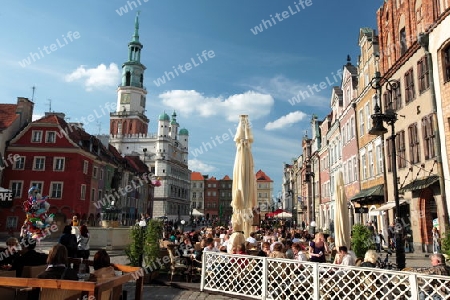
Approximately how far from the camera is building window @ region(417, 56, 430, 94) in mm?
17625

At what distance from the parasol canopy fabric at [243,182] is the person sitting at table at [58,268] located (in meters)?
7.69

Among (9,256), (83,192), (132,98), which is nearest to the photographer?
(9,256)

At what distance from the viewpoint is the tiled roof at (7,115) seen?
35.6 m

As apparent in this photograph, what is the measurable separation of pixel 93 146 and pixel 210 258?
121ft

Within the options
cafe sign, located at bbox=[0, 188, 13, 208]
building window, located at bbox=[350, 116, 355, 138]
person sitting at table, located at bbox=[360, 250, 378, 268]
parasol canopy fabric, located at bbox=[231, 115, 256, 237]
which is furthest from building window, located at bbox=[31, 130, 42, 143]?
person sitting at table, located at bbox=[360, 250, 378, 268]

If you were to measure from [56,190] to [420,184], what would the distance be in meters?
32.6

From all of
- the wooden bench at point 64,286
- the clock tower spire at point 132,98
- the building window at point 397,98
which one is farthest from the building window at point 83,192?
the clock tower spire at point 132,98

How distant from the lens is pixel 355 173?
28.4 metres

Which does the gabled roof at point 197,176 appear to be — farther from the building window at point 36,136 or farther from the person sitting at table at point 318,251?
the person sitting at table at point 318,251

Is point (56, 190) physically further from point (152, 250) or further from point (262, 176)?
point (262, 176)

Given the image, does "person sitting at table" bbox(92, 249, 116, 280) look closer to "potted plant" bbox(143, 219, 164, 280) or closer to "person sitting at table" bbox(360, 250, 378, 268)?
"potted plant" bbox(143, 219, 164, 280)

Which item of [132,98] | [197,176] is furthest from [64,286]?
[197,176]

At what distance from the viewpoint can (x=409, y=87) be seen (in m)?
19.8

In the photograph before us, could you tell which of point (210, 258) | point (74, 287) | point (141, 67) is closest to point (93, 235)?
point (210, 258)
